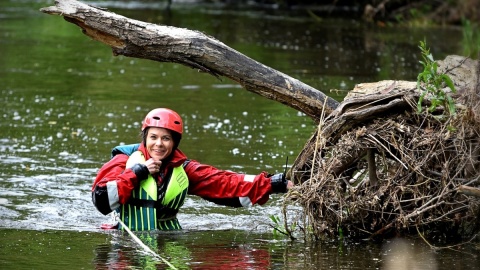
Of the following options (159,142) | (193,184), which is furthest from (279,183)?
(159,142)

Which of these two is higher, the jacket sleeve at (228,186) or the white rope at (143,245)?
the jacket sleeve at (228,186)

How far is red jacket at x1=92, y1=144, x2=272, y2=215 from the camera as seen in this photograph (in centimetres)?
767

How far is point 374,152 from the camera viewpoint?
7.87 metres

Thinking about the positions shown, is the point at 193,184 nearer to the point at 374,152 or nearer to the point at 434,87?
the point at 374,152

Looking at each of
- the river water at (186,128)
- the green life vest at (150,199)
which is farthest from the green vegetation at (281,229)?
the green life vest at (150,199)

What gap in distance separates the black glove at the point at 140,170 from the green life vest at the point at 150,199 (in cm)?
16

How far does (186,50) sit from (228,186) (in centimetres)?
118

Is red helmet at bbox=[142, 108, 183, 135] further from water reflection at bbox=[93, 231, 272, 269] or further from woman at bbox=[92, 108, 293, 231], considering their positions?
water reflection at bbox=[93, 231, 272, 269]

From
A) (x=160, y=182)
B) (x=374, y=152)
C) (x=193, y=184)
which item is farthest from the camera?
(x=193, y=184)

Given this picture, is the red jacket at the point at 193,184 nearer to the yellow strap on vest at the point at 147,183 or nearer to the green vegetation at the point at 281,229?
the yellow strap on vest at the point at 147,183

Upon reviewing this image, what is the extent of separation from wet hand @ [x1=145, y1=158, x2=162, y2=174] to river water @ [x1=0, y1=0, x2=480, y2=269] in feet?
1.86

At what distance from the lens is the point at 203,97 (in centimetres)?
1568

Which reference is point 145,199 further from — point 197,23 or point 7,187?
point 197,23

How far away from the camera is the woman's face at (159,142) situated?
7.89 metres
